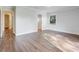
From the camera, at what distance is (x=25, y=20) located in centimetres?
686

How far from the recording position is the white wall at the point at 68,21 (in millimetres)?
6812

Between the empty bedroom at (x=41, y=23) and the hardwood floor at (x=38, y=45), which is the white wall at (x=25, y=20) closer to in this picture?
the empty bedroom at (x=41, y=23)

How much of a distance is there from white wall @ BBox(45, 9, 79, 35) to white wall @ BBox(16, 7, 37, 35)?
8.02 feet

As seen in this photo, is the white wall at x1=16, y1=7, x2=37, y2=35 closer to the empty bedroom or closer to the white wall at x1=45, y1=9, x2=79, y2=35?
the empty bedroom

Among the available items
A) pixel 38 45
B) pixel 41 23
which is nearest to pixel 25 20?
pixel 41 23

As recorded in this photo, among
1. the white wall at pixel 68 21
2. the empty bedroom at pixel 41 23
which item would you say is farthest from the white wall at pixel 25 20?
the white wall at pixel 68 21

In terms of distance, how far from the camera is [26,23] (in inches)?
275

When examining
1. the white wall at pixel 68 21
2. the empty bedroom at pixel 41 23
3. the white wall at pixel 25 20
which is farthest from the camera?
the white wall at pixel 68 21

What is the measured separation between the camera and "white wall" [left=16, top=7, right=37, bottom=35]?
6260mm

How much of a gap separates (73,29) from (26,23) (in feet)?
12.1

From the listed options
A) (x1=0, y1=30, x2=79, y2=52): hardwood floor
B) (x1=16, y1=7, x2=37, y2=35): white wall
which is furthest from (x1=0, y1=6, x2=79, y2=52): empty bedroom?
(x1=0, y1=30, x2=79, y2=52): hardwood floor

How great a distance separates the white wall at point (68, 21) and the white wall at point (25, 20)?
8.02 ft

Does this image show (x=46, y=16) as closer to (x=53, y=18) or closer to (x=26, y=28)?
(x=53, y=18)
